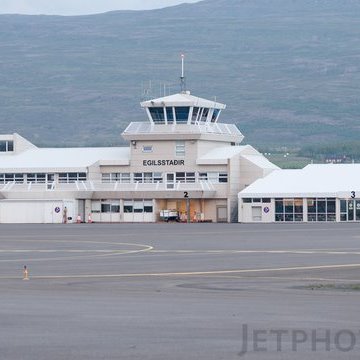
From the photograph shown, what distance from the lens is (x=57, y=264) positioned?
159 ft

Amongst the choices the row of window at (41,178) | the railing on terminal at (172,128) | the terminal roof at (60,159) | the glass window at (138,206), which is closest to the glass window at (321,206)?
the railing on terminal at (172,128)

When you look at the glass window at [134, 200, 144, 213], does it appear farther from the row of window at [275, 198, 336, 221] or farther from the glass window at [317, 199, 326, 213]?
the glass window at [317, 199, 326, 213]

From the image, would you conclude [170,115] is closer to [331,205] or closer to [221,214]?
[221,214]

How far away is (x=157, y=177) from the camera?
410 ft

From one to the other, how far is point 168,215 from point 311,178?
13.5 m

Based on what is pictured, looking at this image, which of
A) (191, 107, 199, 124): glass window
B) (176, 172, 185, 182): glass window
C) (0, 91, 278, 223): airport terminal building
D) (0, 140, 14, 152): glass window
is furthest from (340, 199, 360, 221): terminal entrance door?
(0, 140, 14, 152): glass window

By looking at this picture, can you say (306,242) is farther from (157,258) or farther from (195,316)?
(195,316)

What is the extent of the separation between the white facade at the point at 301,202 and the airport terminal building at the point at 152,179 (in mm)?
4282

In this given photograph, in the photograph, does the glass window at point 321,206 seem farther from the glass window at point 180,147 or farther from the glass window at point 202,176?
the glass window at point 180,147

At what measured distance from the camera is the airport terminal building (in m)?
122

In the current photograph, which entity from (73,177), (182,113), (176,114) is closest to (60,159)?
(73,177)

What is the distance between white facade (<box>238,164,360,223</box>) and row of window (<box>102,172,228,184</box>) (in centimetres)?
442

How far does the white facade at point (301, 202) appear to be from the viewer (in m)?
117

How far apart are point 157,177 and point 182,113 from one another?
20.9 ft
